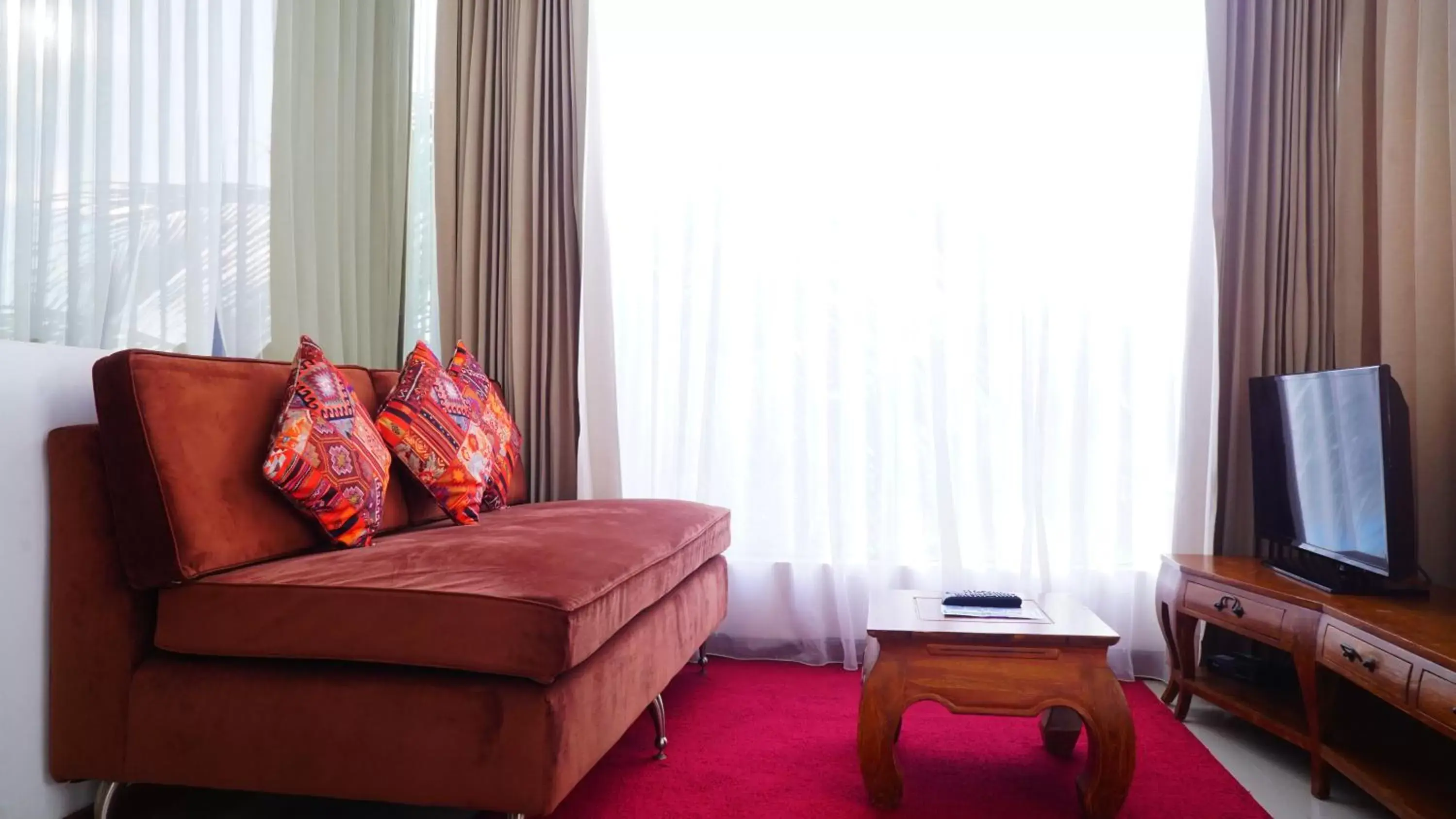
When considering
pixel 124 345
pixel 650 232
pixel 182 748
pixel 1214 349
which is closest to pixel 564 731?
pixel 182 748

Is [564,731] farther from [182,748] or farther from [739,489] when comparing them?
[739,489]

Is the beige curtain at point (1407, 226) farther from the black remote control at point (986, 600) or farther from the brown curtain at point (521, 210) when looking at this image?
the brown curtain at point (521, 210)

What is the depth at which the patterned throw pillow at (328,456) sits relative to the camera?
2039 mm

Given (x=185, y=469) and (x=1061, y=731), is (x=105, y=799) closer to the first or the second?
(x=185, y=469)

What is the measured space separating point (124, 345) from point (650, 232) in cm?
179

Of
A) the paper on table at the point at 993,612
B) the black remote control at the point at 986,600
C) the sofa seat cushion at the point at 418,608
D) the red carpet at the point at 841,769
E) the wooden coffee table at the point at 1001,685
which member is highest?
the sofa seat cushion at the point at 418,608

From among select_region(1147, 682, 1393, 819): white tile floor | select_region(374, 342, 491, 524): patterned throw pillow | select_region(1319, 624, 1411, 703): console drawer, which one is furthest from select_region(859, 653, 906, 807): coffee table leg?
select_region(374, 342, 491, 524): patterned throw pillow

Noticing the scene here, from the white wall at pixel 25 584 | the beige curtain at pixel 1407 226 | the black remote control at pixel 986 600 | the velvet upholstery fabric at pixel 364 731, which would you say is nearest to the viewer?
the velvet upholstery fabric at pixel 364 731

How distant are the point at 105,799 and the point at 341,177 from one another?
222 centimetres

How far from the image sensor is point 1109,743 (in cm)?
203

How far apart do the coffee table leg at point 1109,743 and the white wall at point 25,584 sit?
2077 mm

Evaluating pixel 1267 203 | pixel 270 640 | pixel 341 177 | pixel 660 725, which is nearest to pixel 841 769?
pixel 660 725

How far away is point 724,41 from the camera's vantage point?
11.9 ft

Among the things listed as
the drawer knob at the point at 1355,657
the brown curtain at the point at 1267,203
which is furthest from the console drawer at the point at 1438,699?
the brown curtain at the point at 1267,203
